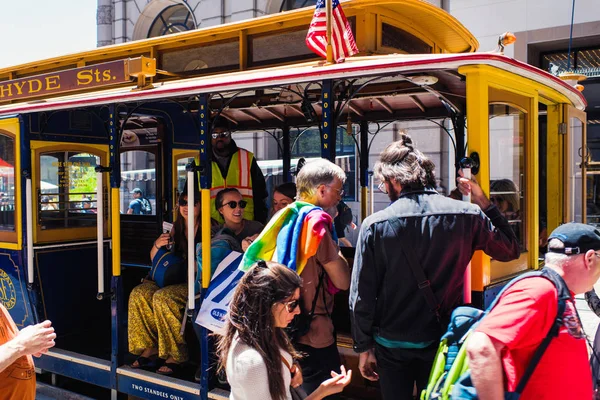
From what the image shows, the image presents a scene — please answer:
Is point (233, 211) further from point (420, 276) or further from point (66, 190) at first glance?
point (66, 190)

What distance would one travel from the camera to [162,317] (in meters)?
4.77

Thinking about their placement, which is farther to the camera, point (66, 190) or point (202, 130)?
point (66, 190)

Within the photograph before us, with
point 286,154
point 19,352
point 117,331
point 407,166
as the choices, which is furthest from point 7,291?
point 407,166

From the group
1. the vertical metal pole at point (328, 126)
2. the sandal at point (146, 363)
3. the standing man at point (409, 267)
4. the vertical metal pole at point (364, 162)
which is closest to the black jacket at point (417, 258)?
the standing man at point (409, 267)

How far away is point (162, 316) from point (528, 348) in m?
3.38

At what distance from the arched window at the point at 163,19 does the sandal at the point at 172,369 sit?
12.7m

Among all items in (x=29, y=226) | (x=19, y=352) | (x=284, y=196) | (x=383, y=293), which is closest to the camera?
(x=19, y=352)

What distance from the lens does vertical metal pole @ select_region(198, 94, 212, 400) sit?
13.7 feet

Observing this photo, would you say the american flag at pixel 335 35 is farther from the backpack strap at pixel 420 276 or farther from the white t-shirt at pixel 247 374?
the white t-shirt at pixel 247 374

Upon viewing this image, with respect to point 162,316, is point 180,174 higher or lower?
higher

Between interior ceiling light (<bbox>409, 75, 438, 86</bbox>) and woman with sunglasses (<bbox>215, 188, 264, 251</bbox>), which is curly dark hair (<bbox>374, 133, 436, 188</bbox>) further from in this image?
woman with sunglasses (<bbox>215, 188, 264, 251</bbox>)

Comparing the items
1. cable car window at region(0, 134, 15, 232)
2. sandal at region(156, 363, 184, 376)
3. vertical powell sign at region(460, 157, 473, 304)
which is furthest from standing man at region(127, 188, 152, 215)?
vertical powell sign at region(460, 157, 473, 304)

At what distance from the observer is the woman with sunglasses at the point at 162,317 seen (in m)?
4.75

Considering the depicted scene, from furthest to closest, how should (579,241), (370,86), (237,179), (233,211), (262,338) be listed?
(237,179) → (370,86) → (233,211) → (262,338) → (579,241)
